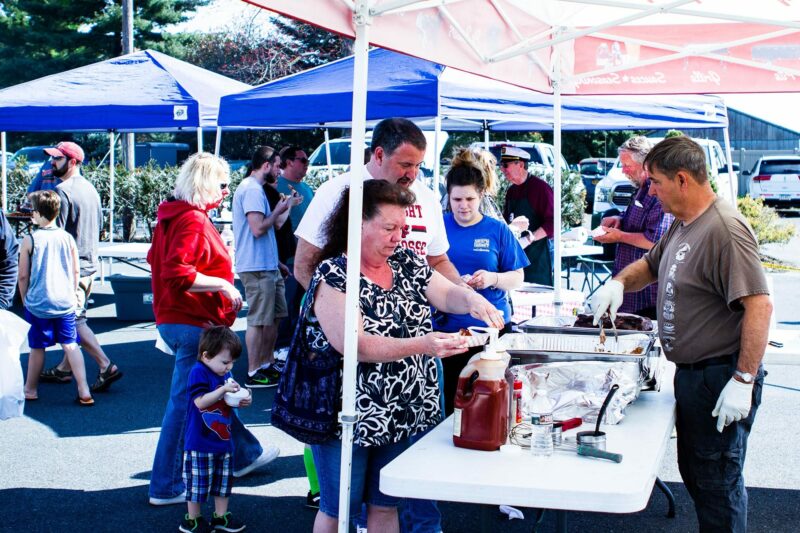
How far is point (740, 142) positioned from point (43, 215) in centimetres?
3581

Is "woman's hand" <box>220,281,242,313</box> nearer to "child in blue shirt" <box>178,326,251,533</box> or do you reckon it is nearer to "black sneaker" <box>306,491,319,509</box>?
"child in blue shirt" <box>178,326,251,533</box>

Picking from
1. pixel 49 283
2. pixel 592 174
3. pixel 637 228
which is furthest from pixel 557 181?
pixel 592 174

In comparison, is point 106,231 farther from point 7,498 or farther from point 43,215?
point 7,498

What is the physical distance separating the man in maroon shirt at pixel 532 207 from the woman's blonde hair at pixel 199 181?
3.08 meters

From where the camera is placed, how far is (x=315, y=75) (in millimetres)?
7523

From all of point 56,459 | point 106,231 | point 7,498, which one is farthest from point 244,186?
point 106,231

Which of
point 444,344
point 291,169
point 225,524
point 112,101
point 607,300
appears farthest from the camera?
point 112,101

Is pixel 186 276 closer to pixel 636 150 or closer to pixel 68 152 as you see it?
pixel 636 150

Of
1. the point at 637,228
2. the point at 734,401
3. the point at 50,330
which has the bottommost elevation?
the point at 50,330

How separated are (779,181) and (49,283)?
22.6m

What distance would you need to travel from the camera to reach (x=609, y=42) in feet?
16.9

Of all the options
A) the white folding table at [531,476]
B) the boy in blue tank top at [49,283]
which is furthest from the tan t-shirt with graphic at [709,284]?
the boy in blue tank top at [49,283]

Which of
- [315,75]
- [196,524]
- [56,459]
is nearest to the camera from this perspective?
[196,524]

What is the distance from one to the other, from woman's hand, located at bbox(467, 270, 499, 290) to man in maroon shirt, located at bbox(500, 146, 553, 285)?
8.78 feet
